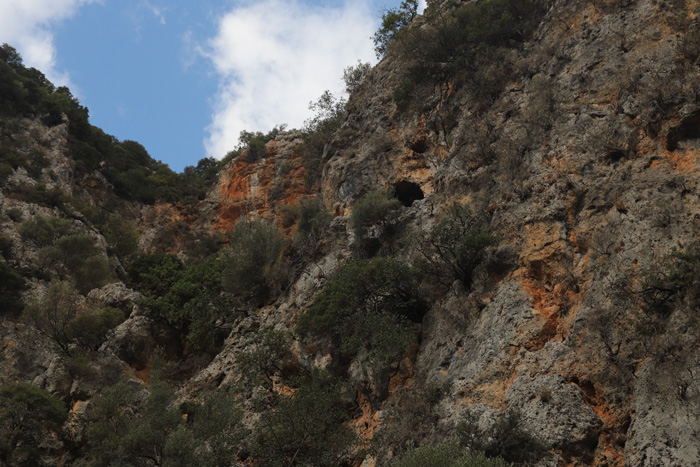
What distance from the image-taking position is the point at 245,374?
20.5 m

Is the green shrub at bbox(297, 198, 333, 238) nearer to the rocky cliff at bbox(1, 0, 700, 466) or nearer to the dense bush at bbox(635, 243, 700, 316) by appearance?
the rocky cliff at bbox(1, 0, 700, 466)

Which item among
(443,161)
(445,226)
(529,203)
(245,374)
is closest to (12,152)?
(245,374)

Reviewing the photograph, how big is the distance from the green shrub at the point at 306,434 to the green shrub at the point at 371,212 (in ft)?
24.5

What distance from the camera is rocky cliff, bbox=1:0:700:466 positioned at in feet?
35.6

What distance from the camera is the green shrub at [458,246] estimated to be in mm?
16531

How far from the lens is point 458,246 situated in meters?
16.9

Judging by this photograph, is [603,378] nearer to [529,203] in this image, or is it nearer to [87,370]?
[529,203]

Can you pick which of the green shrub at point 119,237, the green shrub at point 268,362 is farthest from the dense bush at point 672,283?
the green shrub at point 119,237

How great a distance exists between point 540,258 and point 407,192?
11639 mm

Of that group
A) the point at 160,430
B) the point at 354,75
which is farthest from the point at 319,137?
the point at 160,430

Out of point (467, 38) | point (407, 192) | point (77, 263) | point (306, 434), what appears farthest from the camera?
point (77, 263)

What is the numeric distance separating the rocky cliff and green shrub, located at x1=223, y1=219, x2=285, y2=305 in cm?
92

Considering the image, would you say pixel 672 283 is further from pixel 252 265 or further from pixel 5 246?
pixel 5 246

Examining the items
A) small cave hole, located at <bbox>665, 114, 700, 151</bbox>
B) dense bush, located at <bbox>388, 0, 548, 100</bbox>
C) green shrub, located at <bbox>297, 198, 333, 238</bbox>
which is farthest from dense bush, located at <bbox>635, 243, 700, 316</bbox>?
green shrub, located at <bbox>297, 198, 333, 238</bbox>
